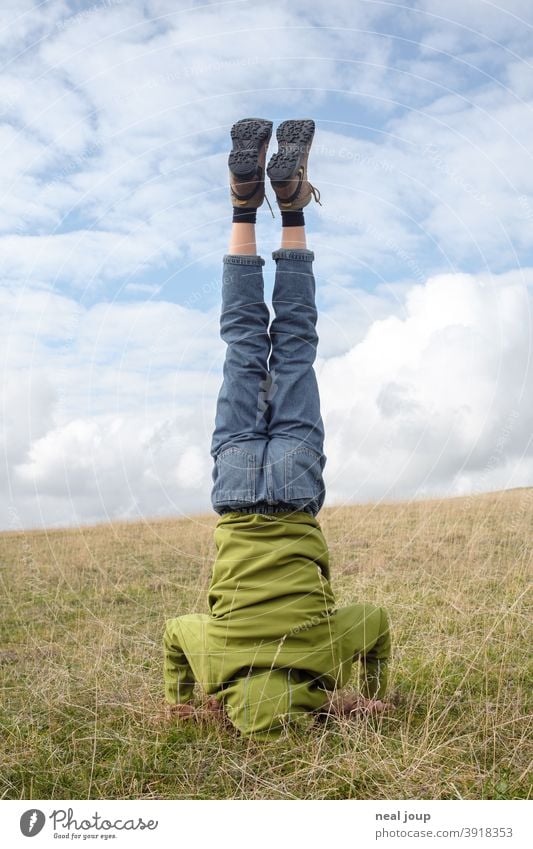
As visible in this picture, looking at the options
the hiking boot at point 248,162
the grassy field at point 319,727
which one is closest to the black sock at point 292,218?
the hiking boot at point 248,162

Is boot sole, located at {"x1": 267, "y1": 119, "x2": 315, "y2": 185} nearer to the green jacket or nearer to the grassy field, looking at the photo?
the green jacket

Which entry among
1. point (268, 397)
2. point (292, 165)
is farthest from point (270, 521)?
point (292, 165)

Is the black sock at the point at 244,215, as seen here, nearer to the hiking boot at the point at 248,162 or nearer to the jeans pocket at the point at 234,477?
the hiking boot at the point at 248,162

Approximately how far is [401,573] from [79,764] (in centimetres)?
489

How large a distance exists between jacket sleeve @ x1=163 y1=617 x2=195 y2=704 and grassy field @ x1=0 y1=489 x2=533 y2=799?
156mm

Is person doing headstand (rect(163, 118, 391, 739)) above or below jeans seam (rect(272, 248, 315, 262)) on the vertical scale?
below

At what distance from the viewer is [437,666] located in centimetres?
478

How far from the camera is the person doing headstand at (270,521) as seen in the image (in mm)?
3475

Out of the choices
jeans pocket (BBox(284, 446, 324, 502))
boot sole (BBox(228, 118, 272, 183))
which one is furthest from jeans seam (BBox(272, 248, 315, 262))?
jeans pocket (BBox(284, 446, 324, 502))

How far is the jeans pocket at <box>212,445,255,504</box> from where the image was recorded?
11.9ft

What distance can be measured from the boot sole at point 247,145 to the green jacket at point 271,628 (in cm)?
195

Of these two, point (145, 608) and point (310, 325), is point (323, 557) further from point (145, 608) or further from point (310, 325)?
point (145, 608)

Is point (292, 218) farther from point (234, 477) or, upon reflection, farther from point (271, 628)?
point (271, 628)
